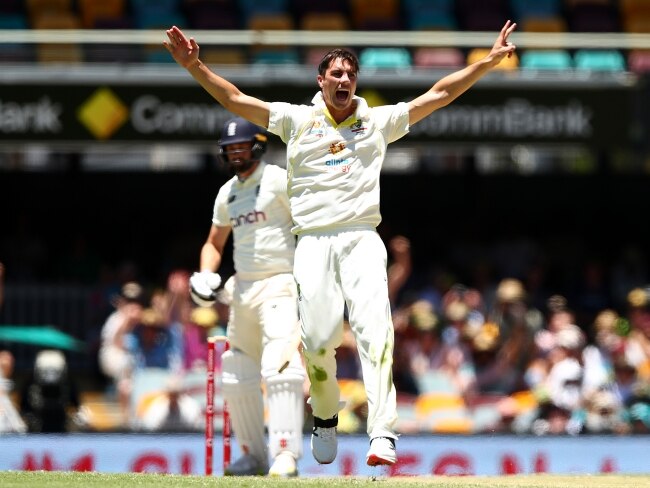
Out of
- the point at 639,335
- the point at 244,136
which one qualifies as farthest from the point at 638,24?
the point at 244,136

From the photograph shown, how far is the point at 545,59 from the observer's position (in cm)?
1742

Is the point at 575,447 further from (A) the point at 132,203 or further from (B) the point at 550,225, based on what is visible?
(A) the point at 132,203

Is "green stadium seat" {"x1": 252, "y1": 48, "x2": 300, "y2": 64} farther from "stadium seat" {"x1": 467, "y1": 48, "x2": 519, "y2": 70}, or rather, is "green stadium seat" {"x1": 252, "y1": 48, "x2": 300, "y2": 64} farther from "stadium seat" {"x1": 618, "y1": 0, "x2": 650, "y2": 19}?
"stadium seat" {"x1": 618, "y1": 0, "x2": 650, "y2": 19}

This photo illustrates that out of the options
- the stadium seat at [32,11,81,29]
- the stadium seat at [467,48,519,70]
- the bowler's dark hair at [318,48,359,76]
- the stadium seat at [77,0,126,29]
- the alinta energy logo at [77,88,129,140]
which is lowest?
the bowler's dark hair at [318,48,359,76]

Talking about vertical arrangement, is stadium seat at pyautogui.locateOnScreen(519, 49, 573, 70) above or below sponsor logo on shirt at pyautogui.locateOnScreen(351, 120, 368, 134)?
above

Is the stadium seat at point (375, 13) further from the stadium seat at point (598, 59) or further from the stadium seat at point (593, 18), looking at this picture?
the stadium seat at point (598, 59)

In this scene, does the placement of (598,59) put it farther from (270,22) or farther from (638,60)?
(270,22)

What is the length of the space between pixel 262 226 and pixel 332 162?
185 cm

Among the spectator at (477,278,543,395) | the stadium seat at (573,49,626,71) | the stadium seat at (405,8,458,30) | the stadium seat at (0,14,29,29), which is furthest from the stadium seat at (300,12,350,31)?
the spectator at (477,278,543,395)

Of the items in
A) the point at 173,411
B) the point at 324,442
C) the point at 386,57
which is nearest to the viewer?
the point at 324,442

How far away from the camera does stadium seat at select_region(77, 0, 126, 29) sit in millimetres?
18531

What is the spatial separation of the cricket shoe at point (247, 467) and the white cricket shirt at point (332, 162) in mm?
2316

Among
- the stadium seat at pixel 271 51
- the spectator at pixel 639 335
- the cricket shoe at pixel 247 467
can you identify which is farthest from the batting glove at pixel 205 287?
the stadium seat at pixel 271 51

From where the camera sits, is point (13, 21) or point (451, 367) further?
point (13, 21)
